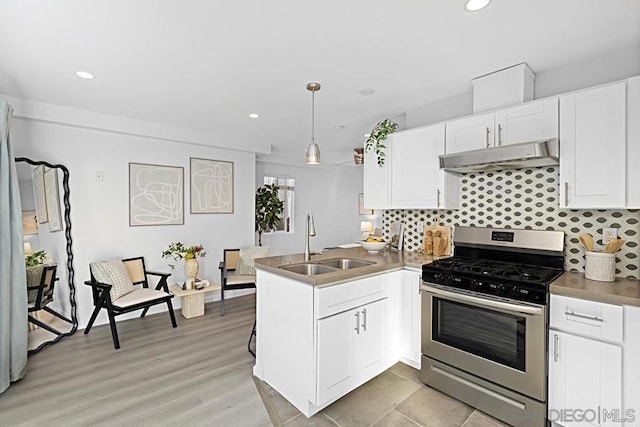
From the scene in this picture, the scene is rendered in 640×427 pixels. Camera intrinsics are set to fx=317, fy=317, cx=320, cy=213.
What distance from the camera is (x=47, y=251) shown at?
344cm

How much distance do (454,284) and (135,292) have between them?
3.41 meters

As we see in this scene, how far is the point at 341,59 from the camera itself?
2336 mm

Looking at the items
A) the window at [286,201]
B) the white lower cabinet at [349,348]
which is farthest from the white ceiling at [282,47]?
the window at [286,201]

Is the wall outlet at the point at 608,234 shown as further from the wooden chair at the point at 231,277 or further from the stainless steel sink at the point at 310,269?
the wooden chair at the point at 231,277

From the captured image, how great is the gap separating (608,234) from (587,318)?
778 mm

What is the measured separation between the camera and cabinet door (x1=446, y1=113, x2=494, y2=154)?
99.5 inches

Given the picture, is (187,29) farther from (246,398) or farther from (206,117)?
(246,398)

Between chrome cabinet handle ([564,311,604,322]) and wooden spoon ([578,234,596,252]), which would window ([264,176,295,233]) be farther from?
chrome cabinet handle ([564,311,604,322])

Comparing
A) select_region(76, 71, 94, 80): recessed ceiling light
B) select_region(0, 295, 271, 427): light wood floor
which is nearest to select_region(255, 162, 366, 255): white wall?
select_region(0, 295, 271, 427): light wood floor

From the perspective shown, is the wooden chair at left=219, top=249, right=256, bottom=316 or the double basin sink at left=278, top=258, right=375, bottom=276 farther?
the wooden chair at left=219, top=249, right=256, bottom=316

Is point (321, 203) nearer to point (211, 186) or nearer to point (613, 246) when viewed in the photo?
point (211, 186)

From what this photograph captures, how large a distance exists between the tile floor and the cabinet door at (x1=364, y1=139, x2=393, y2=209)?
164cm

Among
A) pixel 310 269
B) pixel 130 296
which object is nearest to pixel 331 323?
pixel 310 269

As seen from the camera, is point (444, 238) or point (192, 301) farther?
point (192, 301)
